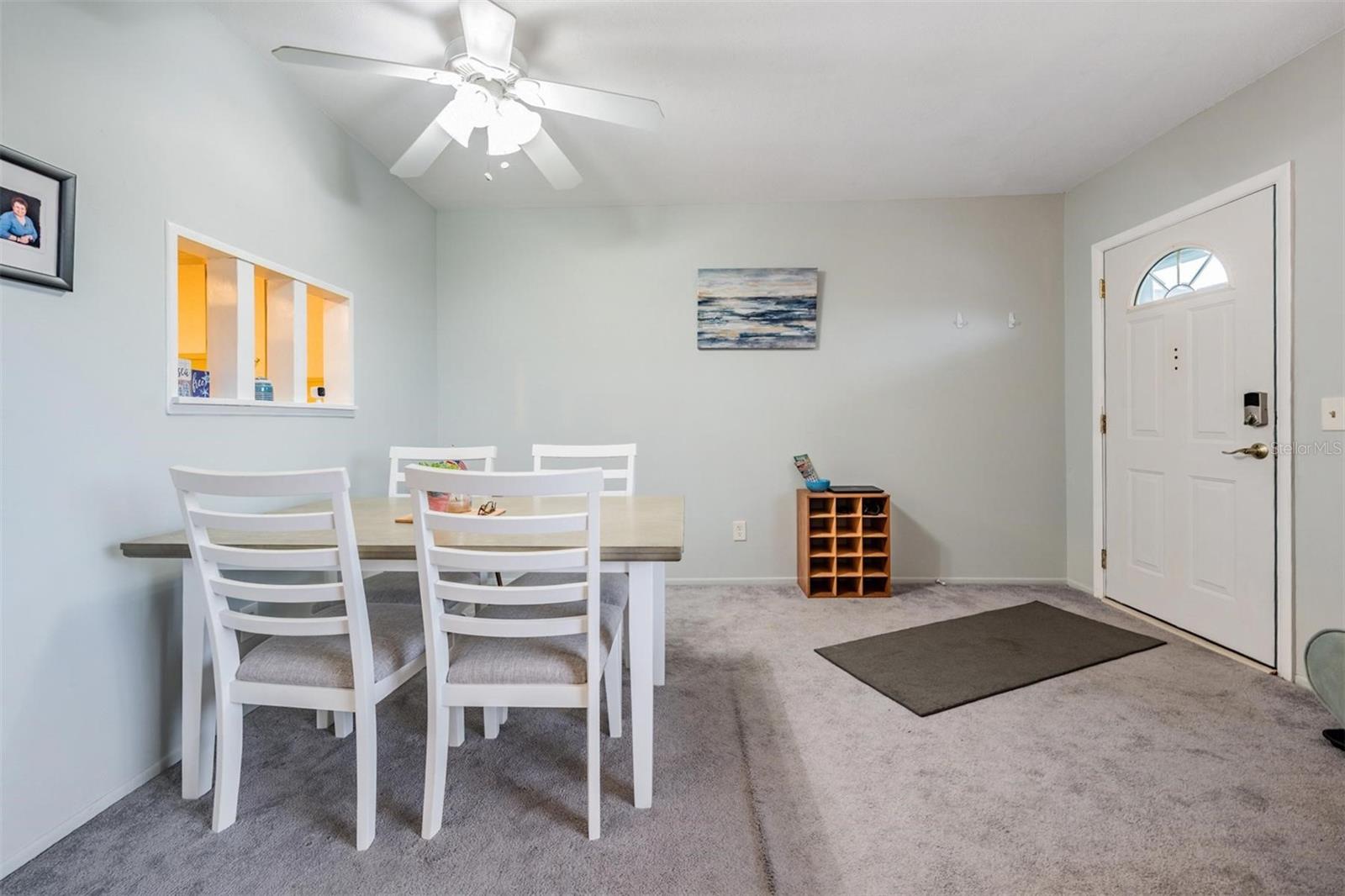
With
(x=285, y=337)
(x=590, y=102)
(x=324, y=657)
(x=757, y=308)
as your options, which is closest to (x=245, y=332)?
(x=285, y=337)

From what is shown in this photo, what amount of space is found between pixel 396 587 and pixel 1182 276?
146 inches

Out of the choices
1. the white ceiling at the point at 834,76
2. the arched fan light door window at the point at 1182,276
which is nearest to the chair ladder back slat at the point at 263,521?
the white ceiling at the point at 834,76

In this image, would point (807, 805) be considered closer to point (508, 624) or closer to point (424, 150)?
point (508, 624)

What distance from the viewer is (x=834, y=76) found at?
7.43ft

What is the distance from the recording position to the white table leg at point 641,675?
56.6 inches

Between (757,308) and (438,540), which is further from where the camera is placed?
(757,308)

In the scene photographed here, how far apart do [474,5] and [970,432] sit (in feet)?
11.0

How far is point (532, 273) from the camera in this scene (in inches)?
144

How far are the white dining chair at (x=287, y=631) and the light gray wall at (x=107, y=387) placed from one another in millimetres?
355

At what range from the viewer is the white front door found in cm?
231

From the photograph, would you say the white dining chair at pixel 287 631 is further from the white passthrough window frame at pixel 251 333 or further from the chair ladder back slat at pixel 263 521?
the white passthrough window frame at pixel 251 333

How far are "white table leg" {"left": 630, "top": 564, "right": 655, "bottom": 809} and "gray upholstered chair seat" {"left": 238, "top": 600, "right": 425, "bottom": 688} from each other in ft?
1.83

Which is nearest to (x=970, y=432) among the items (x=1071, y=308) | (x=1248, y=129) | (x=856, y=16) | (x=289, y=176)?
(x=1071, y=308)

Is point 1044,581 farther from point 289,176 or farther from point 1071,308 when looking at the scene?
point 289,176
